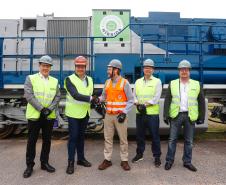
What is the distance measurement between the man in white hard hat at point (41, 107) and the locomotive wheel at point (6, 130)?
262 cm

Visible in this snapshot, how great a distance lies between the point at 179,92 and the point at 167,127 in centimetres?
181

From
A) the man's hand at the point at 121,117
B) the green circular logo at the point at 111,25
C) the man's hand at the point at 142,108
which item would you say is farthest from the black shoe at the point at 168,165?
the green circular logo at the point at 111,25

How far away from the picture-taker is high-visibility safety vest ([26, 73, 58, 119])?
14.4ft

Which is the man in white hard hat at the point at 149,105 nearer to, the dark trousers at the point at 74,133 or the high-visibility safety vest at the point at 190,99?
the high-visibility safety vest at the point at 190,99

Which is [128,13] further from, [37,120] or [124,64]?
[37,120]

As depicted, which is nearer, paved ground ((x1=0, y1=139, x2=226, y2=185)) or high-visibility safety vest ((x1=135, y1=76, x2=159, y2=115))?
paved ground ((x1=0, y1=139, x2=226, y2=185))

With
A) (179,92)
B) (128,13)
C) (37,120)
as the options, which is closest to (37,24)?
(128,13)

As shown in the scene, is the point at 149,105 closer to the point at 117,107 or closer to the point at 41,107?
the point at 117,107

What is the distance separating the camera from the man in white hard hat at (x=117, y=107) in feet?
15.3

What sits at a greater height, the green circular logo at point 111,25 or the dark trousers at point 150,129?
the green circular logo at point 111,25

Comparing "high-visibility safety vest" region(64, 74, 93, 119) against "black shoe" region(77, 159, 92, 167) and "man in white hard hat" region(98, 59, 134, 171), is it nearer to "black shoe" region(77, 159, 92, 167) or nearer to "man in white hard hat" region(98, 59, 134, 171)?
"man in white hard hat" region(98, 59, 134, 171)

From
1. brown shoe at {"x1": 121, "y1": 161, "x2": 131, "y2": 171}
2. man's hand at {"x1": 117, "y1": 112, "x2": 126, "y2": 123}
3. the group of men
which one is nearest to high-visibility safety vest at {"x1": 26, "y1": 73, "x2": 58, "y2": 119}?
the group of men

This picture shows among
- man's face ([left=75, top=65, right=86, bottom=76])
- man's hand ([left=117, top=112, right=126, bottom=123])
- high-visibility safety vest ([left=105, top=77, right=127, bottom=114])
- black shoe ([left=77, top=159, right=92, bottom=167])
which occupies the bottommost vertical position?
black shoe ([left=77, top=159, right=92, bottom=167])

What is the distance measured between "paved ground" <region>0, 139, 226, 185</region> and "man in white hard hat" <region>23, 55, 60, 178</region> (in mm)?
252
